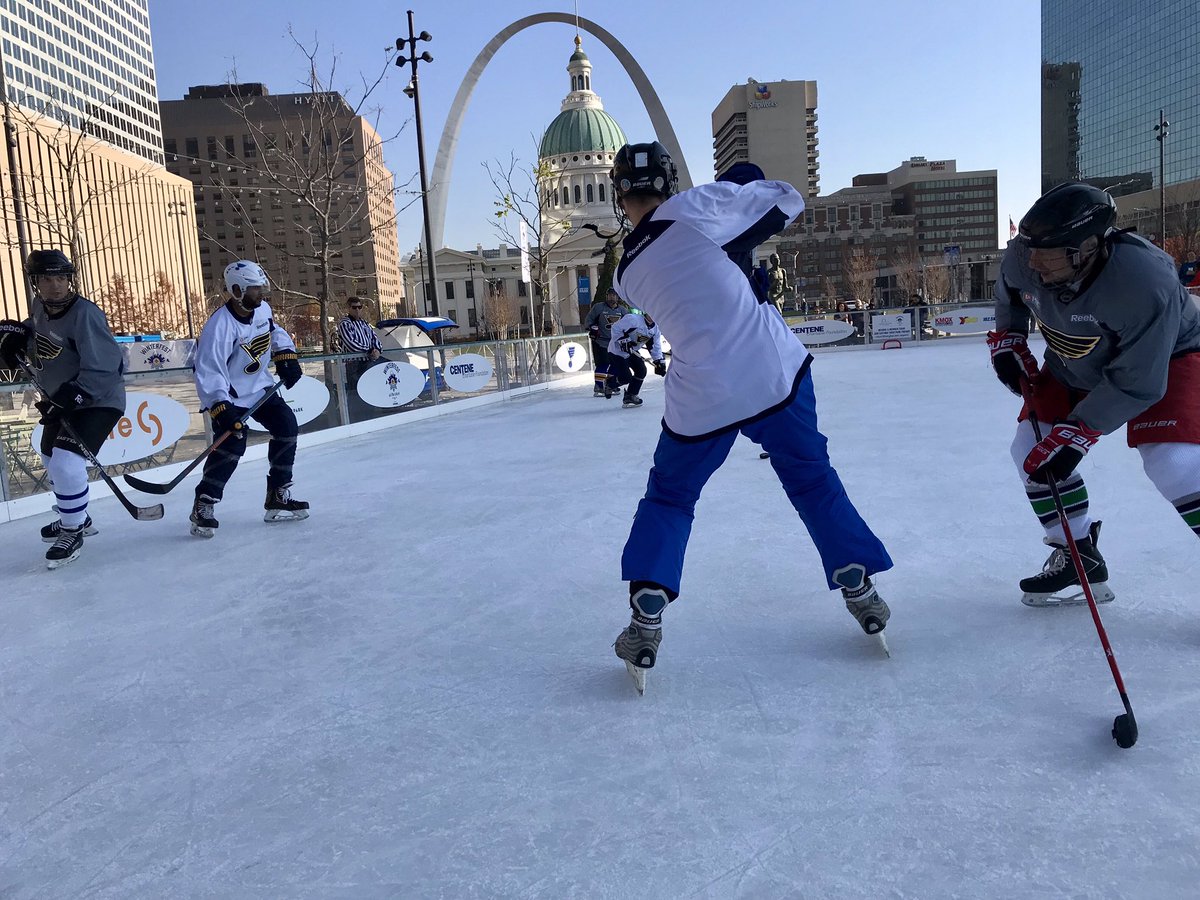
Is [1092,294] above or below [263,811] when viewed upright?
above

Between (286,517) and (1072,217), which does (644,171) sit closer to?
(1072,217)

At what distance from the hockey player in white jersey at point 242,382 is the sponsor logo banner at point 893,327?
18.1 meters

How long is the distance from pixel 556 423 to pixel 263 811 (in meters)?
7.40

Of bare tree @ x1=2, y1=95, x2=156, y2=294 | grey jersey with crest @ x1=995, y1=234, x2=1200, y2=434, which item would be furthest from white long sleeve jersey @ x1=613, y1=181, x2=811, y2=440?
bare tree @ x1=2, y1=95, x2=156, y2=294

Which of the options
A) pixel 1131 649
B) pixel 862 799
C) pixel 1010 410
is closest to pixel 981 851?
pixel 862 799

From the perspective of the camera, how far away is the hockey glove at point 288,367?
473 cm

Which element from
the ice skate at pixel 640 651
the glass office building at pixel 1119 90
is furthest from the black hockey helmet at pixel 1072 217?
the glass office building at pixel 1119 90

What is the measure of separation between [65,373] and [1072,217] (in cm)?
441

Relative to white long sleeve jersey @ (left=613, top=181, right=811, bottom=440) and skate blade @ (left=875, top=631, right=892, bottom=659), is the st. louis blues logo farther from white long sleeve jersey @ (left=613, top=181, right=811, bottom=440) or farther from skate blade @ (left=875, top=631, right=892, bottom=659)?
skate blade @ (left=875, top=631, right=892, bottom=659)

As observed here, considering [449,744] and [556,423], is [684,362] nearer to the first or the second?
[449,744]

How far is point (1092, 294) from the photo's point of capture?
7.39 feet

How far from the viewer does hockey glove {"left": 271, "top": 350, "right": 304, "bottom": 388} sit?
4727 mm

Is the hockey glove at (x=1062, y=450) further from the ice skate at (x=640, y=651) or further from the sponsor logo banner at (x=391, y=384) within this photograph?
the sponsor logo banner at (x=391, y=384)

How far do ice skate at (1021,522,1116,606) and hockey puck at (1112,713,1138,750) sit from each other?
947 millimetres
